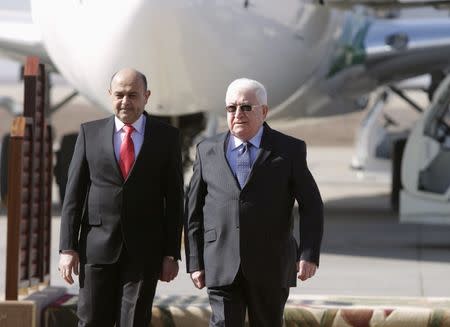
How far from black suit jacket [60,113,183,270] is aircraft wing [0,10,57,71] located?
873cm

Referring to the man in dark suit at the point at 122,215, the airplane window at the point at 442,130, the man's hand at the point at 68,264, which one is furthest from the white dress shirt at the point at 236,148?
the airplane window at the point at 442,130

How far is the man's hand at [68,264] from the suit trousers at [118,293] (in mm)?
52

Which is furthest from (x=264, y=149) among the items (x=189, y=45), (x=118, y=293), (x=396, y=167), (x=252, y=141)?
(x=396, y=167)

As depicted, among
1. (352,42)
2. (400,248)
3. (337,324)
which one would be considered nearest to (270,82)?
(400,248)

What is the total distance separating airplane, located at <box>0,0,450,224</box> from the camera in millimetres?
10594

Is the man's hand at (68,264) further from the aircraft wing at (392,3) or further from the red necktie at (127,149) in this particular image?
the aircraft wing at (392,3)

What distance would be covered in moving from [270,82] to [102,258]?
21.0 ft

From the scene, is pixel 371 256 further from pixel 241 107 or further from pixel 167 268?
pixel 241 107

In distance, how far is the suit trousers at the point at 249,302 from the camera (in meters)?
5.53

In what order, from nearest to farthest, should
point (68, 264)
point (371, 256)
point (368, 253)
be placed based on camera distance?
point (68, 264) < point (371, 256) < point (368, 253)

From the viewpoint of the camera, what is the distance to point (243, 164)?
18.3 feet

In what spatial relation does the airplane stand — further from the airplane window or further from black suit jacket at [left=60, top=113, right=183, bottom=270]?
black suit jacket at [left=60, top=113, right=183, bottom=270]

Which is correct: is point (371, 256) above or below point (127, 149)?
below

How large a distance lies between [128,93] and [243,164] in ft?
1.87
